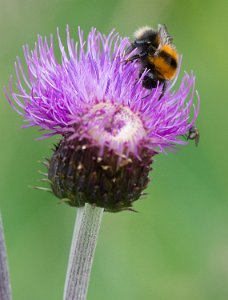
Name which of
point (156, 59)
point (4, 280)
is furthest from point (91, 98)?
point (4, 280)

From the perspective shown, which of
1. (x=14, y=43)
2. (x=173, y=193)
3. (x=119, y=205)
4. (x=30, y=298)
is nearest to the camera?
(x=119, y=205)

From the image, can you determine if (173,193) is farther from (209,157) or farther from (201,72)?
(201,72)

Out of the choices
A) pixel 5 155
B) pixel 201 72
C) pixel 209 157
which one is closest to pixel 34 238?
pixel 5 155

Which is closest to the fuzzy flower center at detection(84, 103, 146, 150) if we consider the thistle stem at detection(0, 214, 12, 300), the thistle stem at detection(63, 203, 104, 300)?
the thistle stem at detection(63, 203, 104, 300)

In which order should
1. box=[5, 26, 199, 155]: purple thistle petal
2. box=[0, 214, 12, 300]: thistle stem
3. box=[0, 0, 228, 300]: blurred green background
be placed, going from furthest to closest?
box=[0, 0, 228, 300]: blurred green background < box=[5, 26, 199, 155]: purple thistle petal < box=[0, 214, 12, 300]: thistle stem

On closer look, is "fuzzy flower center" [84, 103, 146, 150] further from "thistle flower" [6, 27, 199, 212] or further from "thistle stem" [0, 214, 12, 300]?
"thistle stem" [0, 214, 12, 300]

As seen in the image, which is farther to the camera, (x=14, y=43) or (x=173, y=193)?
(x=14, y=43)
